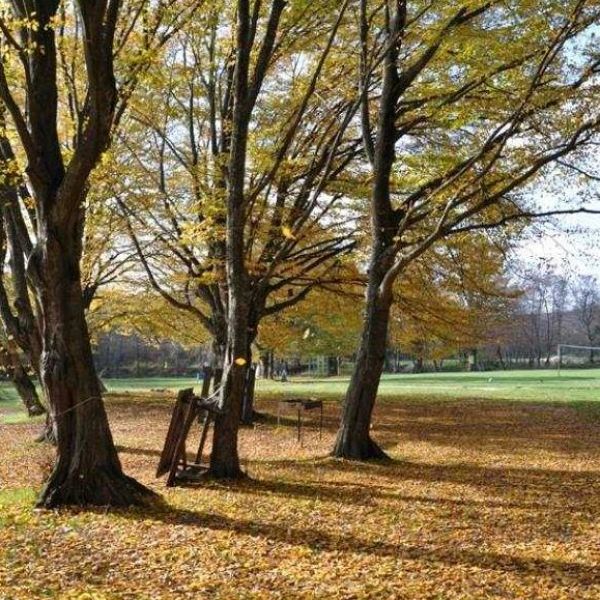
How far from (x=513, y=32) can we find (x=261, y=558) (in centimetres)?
882

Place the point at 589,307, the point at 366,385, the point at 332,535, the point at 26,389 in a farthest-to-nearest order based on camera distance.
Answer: the point at 589,307 < the point at 26,389 < the point at 366,385 < the point at 332,535

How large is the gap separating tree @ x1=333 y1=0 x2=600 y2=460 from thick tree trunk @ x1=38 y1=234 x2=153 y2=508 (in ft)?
15.7

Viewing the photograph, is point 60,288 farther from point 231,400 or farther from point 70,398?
point 231,400

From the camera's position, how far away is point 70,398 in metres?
7.40

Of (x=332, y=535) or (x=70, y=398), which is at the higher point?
(x=70, y=398)

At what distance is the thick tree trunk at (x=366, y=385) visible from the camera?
11.1m

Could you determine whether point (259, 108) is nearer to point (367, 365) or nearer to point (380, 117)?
point (380, 117)

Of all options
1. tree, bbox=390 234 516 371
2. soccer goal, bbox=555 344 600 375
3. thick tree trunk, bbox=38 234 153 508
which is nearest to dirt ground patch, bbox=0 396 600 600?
thick tree trunk, bbox=38 234 153 508

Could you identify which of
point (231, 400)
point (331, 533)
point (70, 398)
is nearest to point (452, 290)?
point (231, 400)

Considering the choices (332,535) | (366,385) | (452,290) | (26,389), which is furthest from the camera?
(26,389)

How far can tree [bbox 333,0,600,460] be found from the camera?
33.0 feet

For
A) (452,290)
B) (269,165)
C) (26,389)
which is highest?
(269,165)

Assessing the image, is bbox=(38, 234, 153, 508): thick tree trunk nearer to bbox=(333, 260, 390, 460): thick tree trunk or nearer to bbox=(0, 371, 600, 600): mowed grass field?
bbox=(0, 371, 600, 600): mowed grass field

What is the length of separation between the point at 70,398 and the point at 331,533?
3.18 meters
